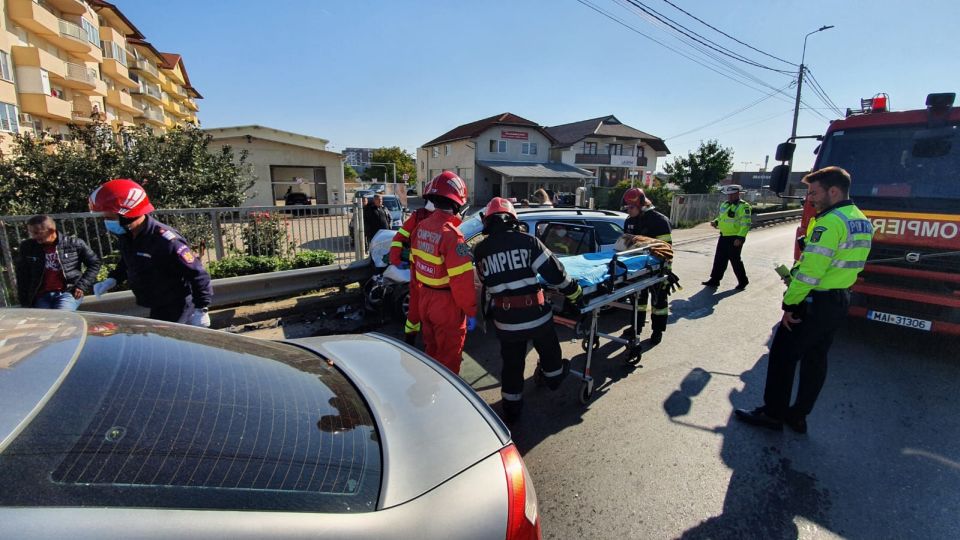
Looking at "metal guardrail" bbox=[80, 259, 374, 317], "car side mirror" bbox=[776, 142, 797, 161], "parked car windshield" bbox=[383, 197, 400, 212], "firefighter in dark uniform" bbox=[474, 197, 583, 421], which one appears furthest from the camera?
"parked car windshield" bbox=[383, 197, 400, 212]

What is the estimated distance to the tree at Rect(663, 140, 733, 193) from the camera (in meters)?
25.7

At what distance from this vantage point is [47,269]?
3.91 metres

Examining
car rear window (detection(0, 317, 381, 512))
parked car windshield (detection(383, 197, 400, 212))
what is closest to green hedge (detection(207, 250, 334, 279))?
car rear window (detection(0, 317, 381, 512))

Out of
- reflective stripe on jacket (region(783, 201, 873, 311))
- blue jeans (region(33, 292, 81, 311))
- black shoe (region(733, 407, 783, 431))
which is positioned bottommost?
black shoe (region(733, 407, 783, 431))

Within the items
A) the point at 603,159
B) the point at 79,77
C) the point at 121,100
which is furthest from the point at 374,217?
the point at 121,100

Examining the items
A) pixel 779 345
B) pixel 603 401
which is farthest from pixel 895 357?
pixel 603 401

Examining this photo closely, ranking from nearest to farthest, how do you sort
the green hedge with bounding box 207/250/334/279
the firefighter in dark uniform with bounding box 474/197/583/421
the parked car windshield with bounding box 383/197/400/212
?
the firefighter in dark uniform with bounding box 474/197/583/421 → the green hedge with bounding box 207/250/334/279 → the parked car windshield with bounding box 383/197/400/212

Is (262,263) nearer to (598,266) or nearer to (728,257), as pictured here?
(598,266)

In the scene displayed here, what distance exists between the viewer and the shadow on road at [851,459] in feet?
8.04

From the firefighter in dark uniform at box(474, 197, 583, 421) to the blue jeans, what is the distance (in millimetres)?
3996

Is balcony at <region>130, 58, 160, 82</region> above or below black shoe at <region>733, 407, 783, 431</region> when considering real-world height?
above

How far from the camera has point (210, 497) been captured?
1.06 m

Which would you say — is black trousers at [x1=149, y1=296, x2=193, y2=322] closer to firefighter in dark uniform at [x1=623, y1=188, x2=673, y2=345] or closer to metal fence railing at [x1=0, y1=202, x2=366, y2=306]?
metal fence railing at [x1=0, y1=202, x2=366, y2=306]

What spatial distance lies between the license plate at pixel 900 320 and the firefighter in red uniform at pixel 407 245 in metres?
5.08
